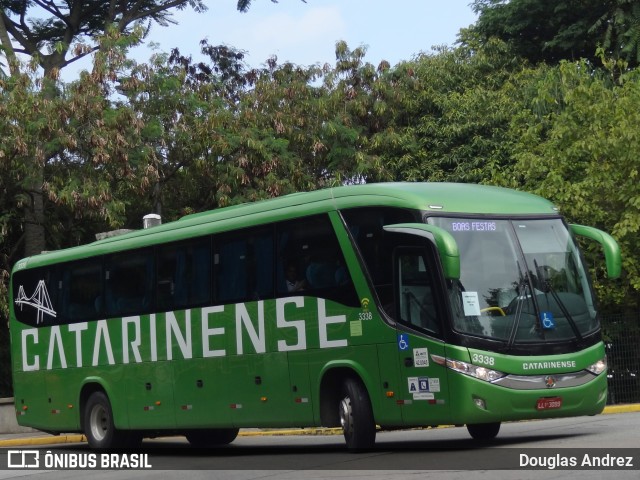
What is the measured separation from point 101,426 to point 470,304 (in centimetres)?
840

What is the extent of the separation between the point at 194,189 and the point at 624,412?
1544 centimetres

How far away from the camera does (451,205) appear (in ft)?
47.8

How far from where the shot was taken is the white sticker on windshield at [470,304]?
13914mm

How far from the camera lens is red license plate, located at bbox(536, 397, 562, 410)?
14.0 metres

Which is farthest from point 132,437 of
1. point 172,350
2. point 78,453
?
point 172,350

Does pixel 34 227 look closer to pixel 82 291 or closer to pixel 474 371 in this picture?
pixel 82 291

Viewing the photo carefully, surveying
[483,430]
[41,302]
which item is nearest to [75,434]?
[41,302]

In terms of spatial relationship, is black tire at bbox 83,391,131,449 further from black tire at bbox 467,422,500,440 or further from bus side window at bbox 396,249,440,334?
bus side window at bbox 396,249,440,334

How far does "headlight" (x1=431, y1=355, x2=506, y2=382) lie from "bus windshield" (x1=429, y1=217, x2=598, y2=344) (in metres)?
0.37

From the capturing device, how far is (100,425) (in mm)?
19984

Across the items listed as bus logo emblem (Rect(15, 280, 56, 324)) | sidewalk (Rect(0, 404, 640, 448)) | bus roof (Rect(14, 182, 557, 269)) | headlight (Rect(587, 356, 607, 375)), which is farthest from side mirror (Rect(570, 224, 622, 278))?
bus logo emblem (Rect(15, 280, 56, 324))

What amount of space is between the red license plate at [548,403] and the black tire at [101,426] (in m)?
8.14

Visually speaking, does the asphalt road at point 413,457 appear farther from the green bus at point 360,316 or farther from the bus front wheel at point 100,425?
the green bus at point 360,316

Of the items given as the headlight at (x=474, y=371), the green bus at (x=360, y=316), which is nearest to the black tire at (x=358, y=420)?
the green bus at (x=360, y=316)
